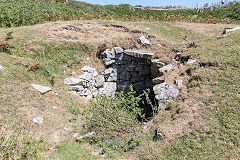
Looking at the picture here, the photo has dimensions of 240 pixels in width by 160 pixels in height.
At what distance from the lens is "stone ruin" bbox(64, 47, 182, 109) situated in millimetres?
9367

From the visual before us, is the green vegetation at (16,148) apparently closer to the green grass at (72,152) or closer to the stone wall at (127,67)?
the green grass at (72,152)

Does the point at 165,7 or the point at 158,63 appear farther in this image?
the point at 165,7

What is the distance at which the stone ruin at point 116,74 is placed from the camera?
369 inches

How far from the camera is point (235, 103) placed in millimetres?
5559

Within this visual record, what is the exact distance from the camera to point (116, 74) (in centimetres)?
1128

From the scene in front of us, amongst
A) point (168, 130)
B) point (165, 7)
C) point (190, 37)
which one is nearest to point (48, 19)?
point (190, 37)

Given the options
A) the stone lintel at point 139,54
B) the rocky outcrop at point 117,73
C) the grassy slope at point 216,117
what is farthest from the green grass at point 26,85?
the grassy slope at point 216,117

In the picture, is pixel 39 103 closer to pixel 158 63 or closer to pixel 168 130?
pixel 168 130

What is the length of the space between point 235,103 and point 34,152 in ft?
19.8

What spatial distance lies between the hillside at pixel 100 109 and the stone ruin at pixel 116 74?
47cm

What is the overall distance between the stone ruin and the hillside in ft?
1.53

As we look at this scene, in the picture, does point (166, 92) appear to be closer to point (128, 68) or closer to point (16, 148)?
point (128, 68)

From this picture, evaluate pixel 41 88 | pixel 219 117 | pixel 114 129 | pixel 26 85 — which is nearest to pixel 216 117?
pixel 219 117

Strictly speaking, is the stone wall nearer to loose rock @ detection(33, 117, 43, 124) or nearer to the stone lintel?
the stone lintel
